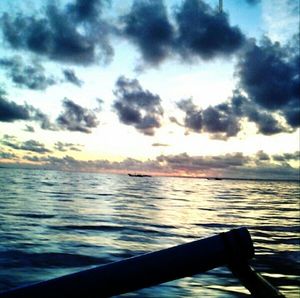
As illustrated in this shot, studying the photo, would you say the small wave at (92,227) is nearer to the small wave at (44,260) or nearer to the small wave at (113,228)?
the small wave at (113,228)

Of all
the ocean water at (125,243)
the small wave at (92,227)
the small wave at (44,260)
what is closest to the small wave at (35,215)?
the ocean water at (125,243)

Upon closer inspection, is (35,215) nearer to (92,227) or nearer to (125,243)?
(92,227)

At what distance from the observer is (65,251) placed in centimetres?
949

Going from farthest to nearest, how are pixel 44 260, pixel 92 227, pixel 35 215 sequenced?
pixel 35 215 < pixel 92 227 < pixel 44 260

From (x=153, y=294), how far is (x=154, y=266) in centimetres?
379

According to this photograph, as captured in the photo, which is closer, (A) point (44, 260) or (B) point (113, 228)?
(A) point (44, 260)

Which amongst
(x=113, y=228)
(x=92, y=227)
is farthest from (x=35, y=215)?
(x=113, y=228)

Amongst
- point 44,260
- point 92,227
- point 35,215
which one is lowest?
point 35,215

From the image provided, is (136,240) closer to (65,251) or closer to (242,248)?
(65,251)

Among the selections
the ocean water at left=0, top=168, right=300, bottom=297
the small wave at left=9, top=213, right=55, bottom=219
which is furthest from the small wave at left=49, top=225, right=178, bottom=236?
the small wave at left=9, top=213, right=55, bottom=219

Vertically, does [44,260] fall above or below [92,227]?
above

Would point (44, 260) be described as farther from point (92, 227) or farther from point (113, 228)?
point (113, 228)

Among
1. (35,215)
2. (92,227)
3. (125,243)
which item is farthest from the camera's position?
(35,215)

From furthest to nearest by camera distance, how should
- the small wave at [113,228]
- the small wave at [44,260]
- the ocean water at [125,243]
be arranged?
1. the small wave at [113,228]
2. the small wave at [44,260]
3. the ocean water at [125,243]
